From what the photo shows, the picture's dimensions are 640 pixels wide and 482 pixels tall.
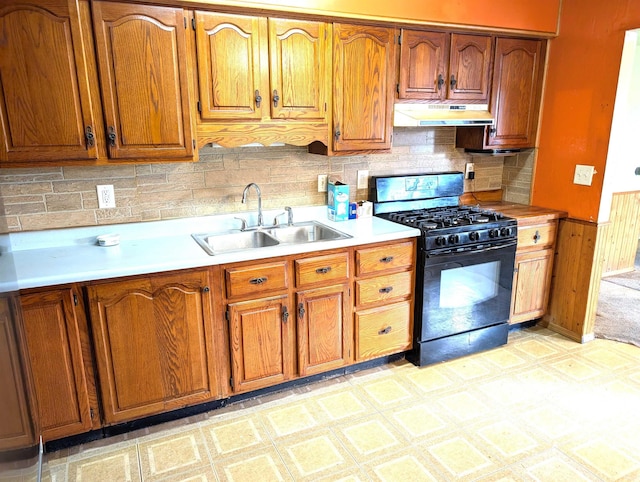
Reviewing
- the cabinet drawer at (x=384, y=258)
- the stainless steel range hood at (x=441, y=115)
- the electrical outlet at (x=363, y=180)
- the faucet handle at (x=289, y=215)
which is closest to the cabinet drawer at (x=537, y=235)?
the stainless steel range hood at (x=441, y=115)

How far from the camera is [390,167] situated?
3.29m

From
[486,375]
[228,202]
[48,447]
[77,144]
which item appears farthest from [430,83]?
[48,447]

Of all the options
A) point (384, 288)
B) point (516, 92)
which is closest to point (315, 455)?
point (384, 288)

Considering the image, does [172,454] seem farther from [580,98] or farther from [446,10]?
[580,98]

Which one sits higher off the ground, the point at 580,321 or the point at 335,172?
the point at 335,172

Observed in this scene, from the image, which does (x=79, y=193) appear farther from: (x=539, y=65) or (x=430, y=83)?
(x=539, y=65)

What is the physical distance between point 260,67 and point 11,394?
1996 mm

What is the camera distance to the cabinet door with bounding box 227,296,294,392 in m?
2.41

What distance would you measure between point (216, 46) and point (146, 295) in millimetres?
1302

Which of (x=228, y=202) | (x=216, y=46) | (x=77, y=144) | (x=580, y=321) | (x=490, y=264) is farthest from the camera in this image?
(x=580, y=321)

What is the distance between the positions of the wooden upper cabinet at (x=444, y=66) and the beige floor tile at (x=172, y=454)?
2.32 metres

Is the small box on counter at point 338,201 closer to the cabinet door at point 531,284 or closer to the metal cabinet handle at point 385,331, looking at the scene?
the metal cabinet handle at point 385,331

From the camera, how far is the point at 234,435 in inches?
91.8

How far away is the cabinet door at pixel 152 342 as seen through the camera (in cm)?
212
